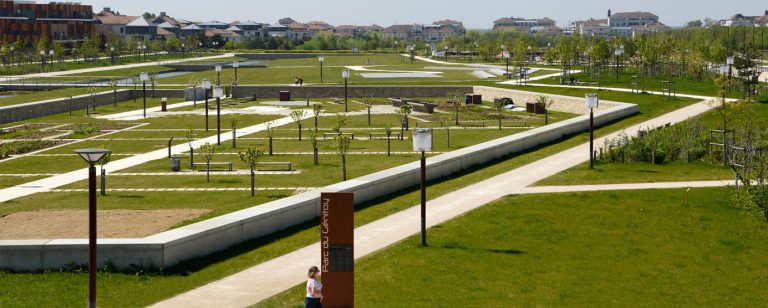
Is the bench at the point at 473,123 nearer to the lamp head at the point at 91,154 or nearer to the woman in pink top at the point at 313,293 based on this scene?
the woman in pink top at the point at 313,293

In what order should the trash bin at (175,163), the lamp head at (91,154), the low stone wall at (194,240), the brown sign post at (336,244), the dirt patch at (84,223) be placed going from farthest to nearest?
1. the trash bin at (175,163)
2. the dirt patch at (84,223)
3. the low stone wall at (194,240)
4. the brown sign post at (336,244)
5. the lamp head at (91,154)

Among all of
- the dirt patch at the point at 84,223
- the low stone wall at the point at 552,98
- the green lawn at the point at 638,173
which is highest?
the low stone wall at the point at 552,98

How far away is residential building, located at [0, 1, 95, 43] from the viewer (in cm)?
14675

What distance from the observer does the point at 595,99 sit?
3488 centimetres

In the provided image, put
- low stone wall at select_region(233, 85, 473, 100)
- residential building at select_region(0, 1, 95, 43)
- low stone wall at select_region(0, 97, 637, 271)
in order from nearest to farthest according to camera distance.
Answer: low stone wall at select_region(0, 97, 637, 271)
low stone wall at select_region(233, 85, 473, 100)
residential building at select_region(0, 1, 95, 43)

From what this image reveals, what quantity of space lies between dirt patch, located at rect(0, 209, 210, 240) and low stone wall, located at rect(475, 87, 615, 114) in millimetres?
35009

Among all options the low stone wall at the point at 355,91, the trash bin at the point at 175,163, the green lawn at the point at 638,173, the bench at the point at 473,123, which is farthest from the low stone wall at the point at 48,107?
the green lawn at the point at 638,173

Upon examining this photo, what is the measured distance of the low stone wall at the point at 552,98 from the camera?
58556 millimetres

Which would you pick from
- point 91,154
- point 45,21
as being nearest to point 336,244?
point 91,154

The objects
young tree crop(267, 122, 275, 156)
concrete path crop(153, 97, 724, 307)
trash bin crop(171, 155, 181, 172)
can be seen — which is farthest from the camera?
young tree crop(267, 122, 275, 156)

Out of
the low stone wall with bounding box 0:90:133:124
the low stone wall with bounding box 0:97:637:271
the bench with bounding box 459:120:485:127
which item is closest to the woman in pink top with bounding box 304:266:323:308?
the low stone wall with bounding box 0:97:637:271

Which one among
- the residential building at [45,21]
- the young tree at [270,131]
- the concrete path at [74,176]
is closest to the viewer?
the concrete path at [74,176]

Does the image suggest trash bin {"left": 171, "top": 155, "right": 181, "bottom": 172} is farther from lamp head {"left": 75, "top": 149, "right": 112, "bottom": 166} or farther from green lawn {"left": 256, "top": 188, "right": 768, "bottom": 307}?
lamp head {"left": 75, "top": 149, "right": 112, "bottom": 166}

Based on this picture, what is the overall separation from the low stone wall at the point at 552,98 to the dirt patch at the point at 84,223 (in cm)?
3501
